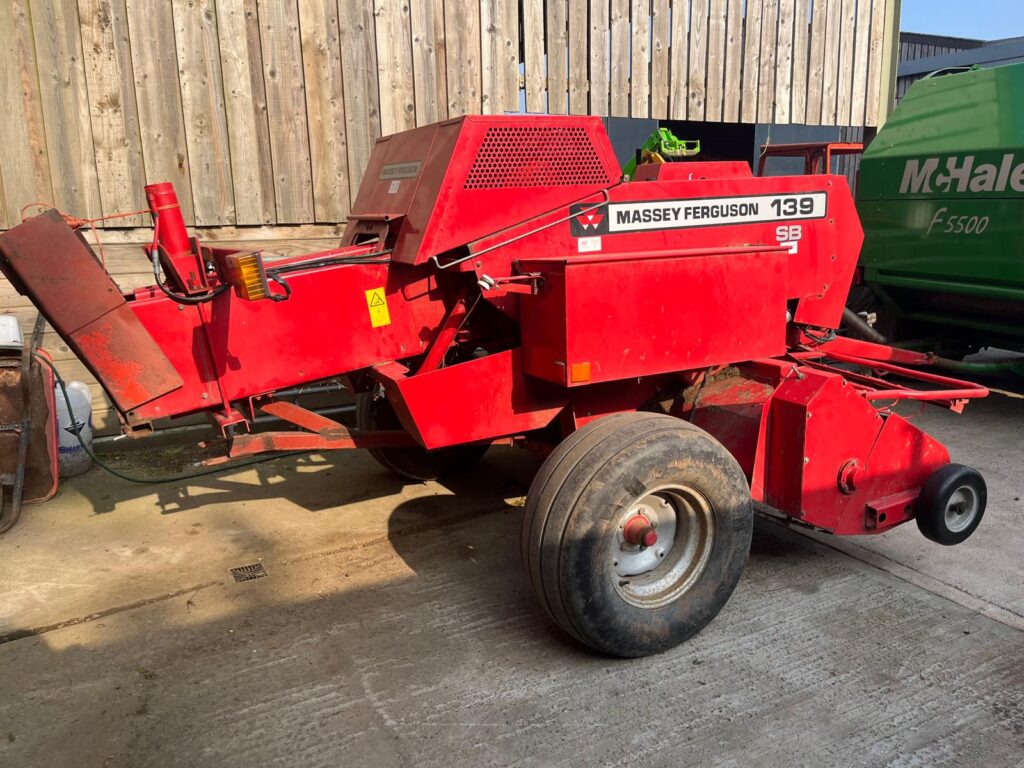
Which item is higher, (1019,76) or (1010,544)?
(1019,76)

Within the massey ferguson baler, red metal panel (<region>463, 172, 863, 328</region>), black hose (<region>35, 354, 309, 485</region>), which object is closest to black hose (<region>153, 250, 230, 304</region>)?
the massey ferguson baler

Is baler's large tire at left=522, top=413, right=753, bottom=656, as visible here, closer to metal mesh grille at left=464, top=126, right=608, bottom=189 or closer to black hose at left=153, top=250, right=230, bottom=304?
metal mesh grille at left=464, top=126, right=608, bottom=189

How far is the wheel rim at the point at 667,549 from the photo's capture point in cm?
293

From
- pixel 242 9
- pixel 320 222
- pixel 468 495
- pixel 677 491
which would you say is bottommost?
pixel 468 495

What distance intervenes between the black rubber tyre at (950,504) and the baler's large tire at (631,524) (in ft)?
3.00

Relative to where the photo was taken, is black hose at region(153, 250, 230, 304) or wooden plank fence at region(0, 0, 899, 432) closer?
black hose at region(153, 250, 230, 304)

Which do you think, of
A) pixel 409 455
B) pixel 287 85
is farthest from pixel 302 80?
pixel 409 455

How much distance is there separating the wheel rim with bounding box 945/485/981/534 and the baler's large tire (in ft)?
3.44

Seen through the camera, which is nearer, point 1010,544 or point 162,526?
point 1010,544

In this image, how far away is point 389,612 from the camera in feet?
10.7

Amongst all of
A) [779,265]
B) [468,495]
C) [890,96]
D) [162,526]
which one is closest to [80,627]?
[162,526]

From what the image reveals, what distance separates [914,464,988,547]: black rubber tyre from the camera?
11.0 ft

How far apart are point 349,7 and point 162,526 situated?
11.9 ft

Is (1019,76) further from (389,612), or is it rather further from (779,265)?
(389,612)
